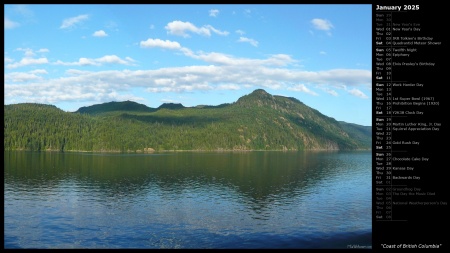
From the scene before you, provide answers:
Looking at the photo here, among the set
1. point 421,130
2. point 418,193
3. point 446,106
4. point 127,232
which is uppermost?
point 446,106

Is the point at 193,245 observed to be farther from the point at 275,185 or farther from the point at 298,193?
the point at 275,185

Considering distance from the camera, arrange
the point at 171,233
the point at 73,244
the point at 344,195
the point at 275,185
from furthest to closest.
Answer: the point at 275,185, the point at 344,195, the point at 171,233, the point at 73,244

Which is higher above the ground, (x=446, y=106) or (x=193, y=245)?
(x=446, y=106)

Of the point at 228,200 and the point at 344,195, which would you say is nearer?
the point at 228,200

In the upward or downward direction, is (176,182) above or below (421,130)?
below

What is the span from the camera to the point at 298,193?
294 feet

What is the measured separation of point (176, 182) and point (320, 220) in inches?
2183

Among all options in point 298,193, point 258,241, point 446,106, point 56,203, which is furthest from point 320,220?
point 56,203

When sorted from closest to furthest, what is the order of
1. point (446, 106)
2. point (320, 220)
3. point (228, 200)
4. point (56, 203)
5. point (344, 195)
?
point (446, 106), point (320, 220), point (56, 203), point (228, 200), point (344, 195)

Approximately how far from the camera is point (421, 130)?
21922mm

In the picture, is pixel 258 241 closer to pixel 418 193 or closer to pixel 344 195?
pixel 418 193

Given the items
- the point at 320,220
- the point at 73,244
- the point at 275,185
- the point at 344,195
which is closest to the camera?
the point at 73,244

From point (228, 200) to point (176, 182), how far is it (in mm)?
32423

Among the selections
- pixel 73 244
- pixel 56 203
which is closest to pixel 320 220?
pixel 73 244
